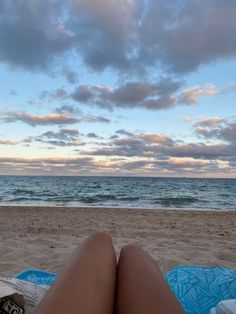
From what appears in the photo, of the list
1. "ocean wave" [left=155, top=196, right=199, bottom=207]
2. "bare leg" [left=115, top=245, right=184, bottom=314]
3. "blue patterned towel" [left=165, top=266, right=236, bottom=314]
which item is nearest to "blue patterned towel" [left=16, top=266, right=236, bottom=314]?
"blue patterned towel" [left=165, top=266, right=236, bottom=314]

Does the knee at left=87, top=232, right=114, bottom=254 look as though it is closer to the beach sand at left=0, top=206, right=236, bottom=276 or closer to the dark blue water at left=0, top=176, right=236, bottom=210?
the beach sand at left=0, top=206, right=236, bottom=276

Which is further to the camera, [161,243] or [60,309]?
[161,243]

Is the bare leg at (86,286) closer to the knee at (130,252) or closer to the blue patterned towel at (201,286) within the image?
the knee at (130,252)

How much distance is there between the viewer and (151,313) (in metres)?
1.00

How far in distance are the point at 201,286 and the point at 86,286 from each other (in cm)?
147

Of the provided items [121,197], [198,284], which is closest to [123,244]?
[198,284]

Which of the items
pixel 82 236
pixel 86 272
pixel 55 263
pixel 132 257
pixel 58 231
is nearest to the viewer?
pixel 86 272

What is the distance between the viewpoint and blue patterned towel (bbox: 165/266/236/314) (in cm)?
206

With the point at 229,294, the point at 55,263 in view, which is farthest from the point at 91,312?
the point at 55,263

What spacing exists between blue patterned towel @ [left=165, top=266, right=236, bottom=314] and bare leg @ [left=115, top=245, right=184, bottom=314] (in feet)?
2.77

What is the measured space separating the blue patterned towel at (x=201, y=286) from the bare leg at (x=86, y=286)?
95 cm

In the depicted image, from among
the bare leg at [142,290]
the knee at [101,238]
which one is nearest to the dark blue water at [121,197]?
the knee at [101,238]

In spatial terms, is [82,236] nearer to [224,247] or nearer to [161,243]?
[161,243]

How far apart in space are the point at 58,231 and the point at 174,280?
13.1 ft
